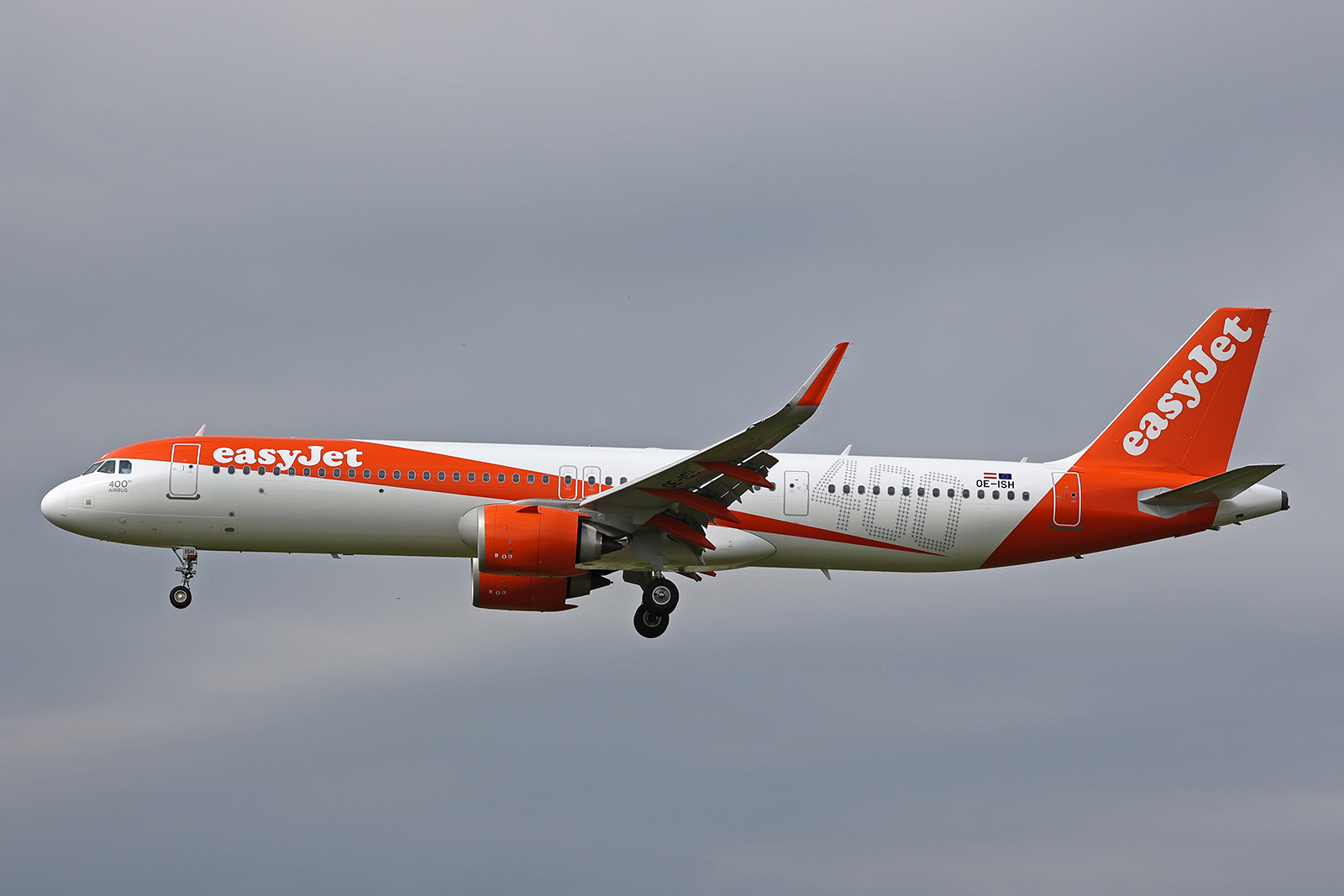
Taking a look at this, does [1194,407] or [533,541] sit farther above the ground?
[1194,407]

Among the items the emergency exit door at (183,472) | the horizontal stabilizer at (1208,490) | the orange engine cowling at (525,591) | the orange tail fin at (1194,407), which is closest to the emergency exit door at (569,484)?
the orange engine cowling at (525,591)

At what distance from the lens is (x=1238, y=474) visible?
2997cm

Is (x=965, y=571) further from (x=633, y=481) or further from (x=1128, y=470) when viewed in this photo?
(x=633, y=481)

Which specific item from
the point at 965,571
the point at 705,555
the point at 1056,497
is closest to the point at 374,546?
the point at 705,555

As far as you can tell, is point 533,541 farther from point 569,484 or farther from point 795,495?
point 795,495

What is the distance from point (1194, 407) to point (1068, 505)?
16.6 ft

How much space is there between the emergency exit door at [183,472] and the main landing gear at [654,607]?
10360mm

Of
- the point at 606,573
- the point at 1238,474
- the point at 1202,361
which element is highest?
the point at 1202,361

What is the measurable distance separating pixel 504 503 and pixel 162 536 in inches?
308

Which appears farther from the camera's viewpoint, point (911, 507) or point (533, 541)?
point (911, 507)

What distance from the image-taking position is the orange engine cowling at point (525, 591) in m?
31.4

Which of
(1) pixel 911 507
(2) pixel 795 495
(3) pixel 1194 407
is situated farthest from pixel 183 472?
(3) pixel 1194 407

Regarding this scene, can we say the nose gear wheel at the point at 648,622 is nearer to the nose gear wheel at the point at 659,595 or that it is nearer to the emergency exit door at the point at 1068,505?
the nose gear wheel at the point at 659,595

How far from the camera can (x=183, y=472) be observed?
29.6 metres
